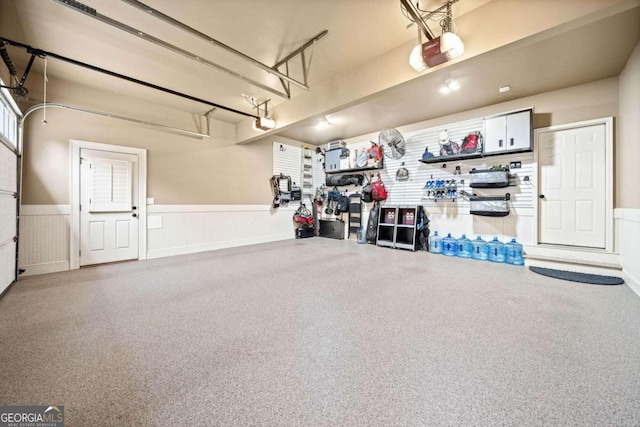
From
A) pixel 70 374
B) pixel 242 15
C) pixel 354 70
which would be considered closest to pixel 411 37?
pixel 354 70

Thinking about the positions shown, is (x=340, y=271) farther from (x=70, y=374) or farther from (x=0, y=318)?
(x=0, y=318)

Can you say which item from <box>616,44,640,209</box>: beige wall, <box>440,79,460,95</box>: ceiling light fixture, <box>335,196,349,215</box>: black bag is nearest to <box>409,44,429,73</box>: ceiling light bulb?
<box>440,79,460,95</box>: ceiling light fixture

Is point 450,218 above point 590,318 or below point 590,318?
above

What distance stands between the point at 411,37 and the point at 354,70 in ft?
2.94

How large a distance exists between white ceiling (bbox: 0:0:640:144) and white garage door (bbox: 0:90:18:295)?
923 millimetres

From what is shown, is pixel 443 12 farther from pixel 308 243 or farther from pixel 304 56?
pixel 308 243

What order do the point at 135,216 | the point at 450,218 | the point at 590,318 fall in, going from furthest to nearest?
the point at 450,218, the point at 135,216, the point at 590,318

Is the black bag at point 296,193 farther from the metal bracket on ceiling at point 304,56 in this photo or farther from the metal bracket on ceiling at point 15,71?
the metal bracket on ceiling at point 15,71

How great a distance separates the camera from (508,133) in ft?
14.7

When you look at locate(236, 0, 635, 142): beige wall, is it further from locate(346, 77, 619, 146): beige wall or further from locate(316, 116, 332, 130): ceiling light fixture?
locate(346, 77, 619, 146): beige wall

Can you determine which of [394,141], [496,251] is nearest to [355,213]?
[394,141]

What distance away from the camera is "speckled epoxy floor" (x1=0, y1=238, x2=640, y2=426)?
1272mm

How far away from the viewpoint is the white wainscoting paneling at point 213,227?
5.20 m

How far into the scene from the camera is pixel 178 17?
9.03ft
